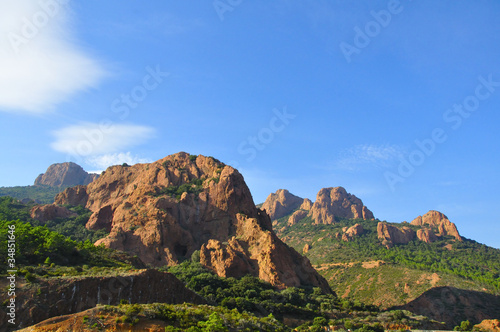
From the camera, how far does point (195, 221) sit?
87.7 m

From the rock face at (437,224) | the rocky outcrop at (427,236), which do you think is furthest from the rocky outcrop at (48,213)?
the rock face at (437,224)

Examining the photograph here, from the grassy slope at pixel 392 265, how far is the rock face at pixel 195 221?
28.7m

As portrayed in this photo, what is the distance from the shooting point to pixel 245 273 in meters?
71.9

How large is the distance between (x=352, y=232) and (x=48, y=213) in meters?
115

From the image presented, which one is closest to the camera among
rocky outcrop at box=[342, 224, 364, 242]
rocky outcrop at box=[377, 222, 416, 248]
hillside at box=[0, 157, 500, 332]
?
hillside at box=[0, 157, 500, 332]

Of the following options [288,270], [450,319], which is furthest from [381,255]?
[288,270]

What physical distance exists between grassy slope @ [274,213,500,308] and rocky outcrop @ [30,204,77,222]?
80801mm

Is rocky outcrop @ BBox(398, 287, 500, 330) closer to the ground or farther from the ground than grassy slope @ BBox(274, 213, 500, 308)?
closer to the ground

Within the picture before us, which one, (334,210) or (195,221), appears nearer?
(195,221)

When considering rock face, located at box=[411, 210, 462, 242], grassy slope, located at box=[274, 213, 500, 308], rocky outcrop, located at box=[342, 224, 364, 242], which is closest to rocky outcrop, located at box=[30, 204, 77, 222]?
grassy slope, located at box=[274, 213, 500, 308]

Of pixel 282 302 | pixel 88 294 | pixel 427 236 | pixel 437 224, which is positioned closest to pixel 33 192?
pixel 282 302

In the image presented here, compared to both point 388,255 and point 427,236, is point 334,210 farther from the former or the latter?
point 388,255

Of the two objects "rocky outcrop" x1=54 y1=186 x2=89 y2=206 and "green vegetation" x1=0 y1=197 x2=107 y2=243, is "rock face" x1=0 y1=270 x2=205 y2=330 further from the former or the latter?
"rocky outcrop" x1=54 y1=186 x2=89 y2=206

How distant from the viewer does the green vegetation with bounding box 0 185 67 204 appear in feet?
561
